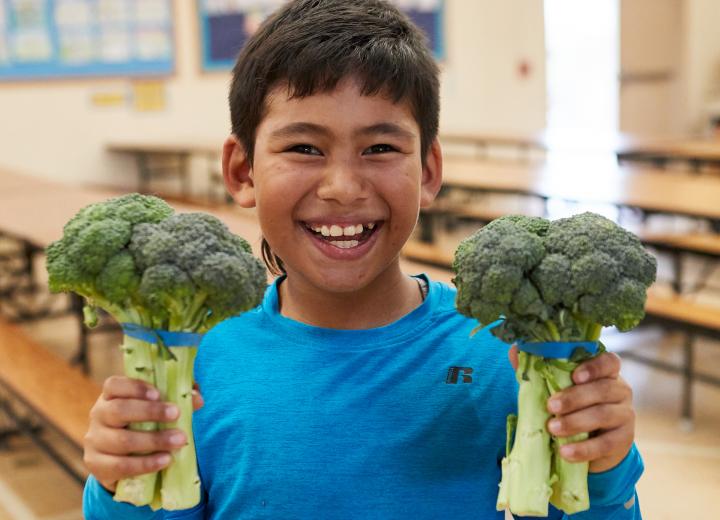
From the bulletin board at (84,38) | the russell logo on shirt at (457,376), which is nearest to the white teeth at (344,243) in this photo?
the russell logo on shirt at (457,376)

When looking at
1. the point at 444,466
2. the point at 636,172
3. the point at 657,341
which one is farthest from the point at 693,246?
the point at 444,466

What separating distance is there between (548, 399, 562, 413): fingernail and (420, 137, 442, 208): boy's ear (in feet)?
1.45

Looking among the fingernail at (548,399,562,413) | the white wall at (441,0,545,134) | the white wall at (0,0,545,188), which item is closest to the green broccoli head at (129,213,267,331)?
the fingernail at (548,399,562,413)

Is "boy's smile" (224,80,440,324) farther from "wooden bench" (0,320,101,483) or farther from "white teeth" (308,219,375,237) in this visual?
"wooden bench" (0,320,101,483)

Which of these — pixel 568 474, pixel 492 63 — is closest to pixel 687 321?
pixel 568 474

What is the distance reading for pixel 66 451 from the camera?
3703mm

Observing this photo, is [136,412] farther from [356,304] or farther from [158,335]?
[356,304]

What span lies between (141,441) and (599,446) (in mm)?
480

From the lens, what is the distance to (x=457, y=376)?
1.17 meters

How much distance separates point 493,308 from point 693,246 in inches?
140

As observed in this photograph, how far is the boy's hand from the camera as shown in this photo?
89 centimetres

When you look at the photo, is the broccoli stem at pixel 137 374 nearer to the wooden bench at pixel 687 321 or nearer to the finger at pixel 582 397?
the finger at pixel 582 397

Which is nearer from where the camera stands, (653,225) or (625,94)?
(653,225)

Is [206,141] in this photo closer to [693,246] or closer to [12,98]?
[12,98]
